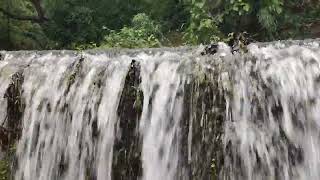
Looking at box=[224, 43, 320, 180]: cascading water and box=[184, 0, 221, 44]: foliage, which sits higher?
box=[184, 0, 221, 44]: foliage

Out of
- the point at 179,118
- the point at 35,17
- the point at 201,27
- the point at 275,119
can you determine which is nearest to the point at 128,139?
the point at 179,118

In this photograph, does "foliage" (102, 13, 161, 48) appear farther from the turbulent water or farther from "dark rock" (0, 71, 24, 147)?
the turbulent water

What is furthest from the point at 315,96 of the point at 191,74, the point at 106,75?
the point at 106,75

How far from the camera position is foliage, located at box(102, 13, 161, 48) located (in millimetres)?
9117

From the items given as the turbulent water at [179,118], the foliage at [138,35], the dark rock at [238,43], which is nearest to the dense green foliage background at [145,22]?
the foliage at [138,35]

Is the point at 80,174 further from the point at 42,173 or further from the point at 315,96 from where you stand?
the point at 315,96

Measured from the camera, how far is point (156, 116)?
443cm

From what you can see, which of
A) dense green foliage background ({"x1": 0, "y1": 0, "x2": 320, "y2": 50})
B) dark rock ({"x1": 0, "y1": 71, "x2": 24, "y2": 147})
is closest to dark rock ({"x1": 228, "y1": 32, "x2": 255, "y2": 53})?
dark rock ({"x1": 0, "y1": 71, "x2": 24, "y2": 147})

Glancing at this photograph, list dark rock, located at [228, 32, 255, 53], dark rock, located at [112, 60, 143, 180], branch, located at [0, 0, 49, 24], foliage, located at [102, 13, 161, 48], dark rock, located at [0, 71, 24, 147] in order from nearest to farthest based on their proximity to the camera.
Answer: dark rock, located at [112, 60, 143, 180]
dark rock, located at [228, 32, 255, 53]
dark rock, located at [0, 71, 24, 147]
foliage, located at [102, 13, 161, 48]
branch, located at [0, 0, 49, 24]

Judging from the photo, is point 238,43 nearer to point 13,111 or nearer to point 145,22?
point 13,111

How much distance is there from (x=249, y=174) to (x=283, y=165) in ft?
0.81

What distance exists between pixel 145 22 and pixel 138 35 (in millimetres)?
523

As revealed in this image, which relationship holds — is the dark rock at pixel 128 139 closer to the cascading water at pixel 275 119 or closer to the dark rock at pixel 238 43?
the cascading water at pixel 275 119

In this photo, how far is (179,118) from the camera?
4.37 metres
